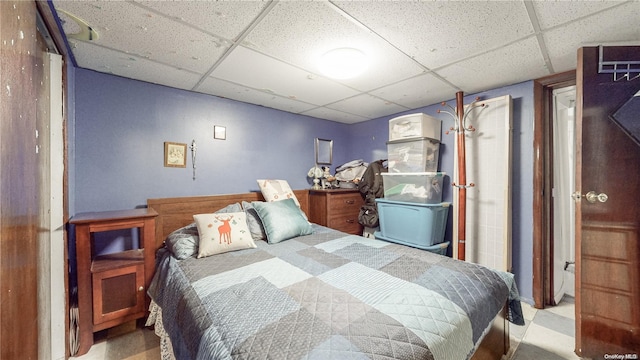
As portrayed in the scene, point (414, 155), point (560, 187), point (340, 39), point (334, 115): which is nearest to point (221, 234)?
point (340, 39)

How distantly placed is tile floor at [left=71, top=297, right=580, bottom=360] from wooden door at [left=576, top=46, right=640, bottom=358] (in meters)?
0.18

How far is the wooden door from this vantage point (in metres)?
1.54

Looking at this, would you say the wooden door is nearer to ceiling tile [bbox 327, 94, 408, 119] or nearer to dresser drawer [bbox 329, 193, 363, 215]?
ceiling tile [bbox 327, 94, 408, 119]

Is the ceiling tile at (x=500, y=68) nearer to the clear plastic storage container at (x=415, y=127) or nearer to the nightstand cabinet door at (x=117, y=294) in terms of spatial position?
the clear plastic storage container at (x=415, y=127)

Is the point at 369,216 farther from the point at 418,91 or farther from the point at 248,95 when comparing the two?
the point at 248,95

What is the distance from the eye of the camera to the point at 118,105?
84.5 inches

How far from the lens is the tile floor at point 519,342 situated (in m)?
1.65

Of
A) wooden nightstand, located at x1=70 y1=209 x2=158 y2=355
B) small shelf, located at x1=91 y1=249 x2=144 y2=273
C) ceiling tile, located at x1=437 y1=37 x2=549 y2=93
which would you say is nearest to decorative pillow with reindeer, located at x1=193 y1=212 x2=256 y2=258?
wooden nightstand, located at x1=70 y1=209 x2=158 y2=355

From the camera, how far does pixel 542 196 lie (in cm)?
228

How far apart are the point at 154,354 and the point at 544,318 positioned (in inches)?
125

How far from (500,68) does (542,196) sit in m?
1.28

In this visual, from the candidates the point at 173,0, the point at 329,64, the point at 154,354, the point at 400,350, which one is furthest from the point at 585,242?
the point at 154,354

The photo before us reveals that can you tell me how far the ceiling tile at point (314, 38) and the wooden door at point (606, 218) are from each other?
1173mm

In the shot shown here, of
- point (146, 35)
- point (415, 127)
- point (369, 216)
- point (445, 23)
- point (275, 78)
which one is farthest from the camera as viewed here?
point (369, 216)
